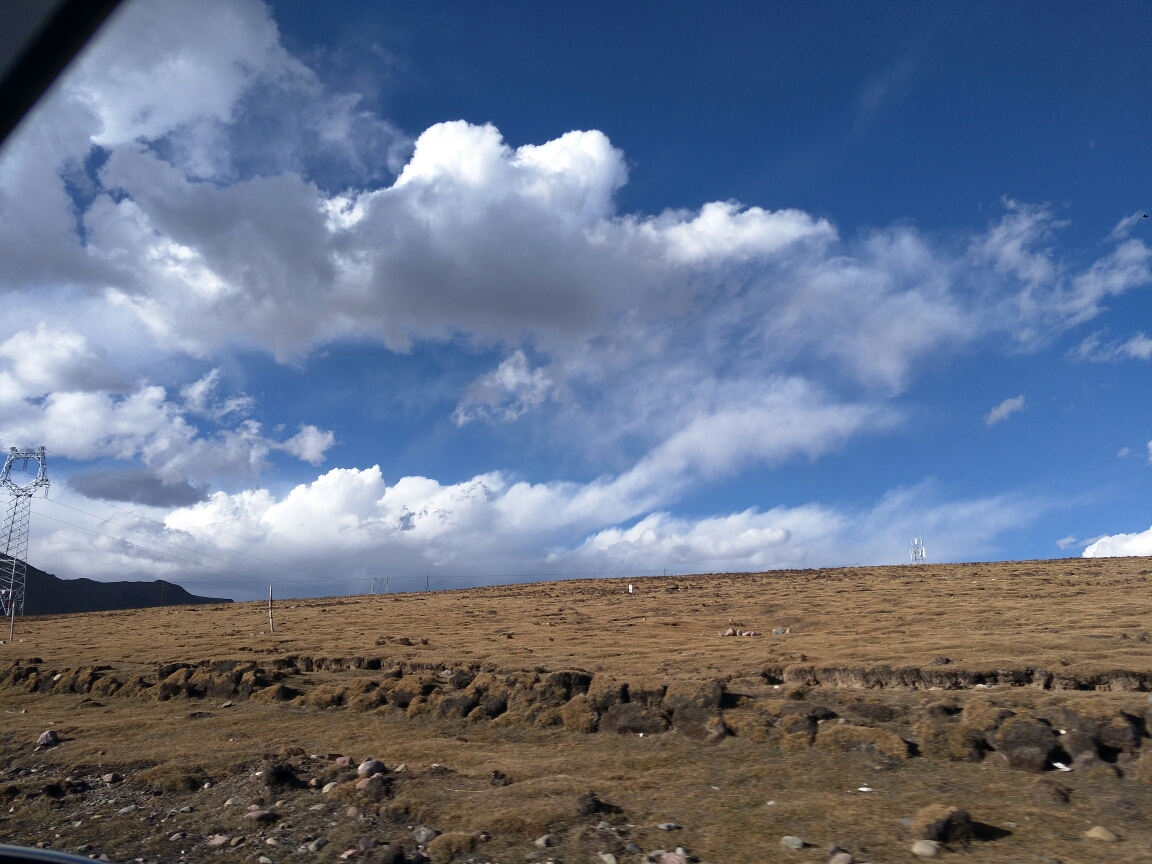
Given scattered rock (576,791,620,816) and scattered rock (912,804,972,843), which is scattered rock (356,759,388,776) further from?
scattered rock (912,804,972,843)

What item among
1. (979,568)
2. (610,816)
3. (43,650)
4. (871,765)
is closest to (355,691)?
(610,816)

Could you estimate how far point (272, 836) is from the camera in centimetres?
1039

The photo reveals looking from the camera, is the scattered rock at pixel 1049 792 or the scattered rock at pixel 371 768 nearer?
the scattered rock at pixel 1049 792

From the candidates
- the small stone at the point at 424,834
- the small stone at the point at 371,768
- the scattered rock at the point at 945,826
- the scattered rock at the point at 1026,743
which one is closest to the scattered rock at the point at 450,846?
the small stone at the point at 424,834

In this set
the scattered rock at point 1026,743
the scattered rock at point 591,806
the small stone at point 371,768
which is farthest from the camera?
the small stone at point 371,768

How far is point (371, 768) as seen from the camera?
12.4 meters

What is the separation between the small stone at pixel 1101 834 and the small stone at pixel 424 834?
808cm

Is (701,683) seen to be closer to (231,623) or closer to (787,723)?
(787,723)

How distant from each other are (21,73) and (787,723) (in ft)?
50.1

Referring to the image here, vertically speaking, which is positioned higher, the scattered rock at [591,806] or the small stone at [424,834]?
Result: the scattered rock at [591,806]

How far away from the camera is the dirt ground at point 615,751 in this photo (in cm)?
952

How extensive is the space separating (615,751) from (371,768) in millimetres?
4274

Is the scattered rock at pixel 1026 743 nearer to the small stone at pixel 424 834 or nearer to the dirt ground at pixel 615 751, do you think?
the dirt ground at pixel 615 751

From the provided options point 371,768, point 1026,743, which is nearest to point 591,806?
point 371,768
